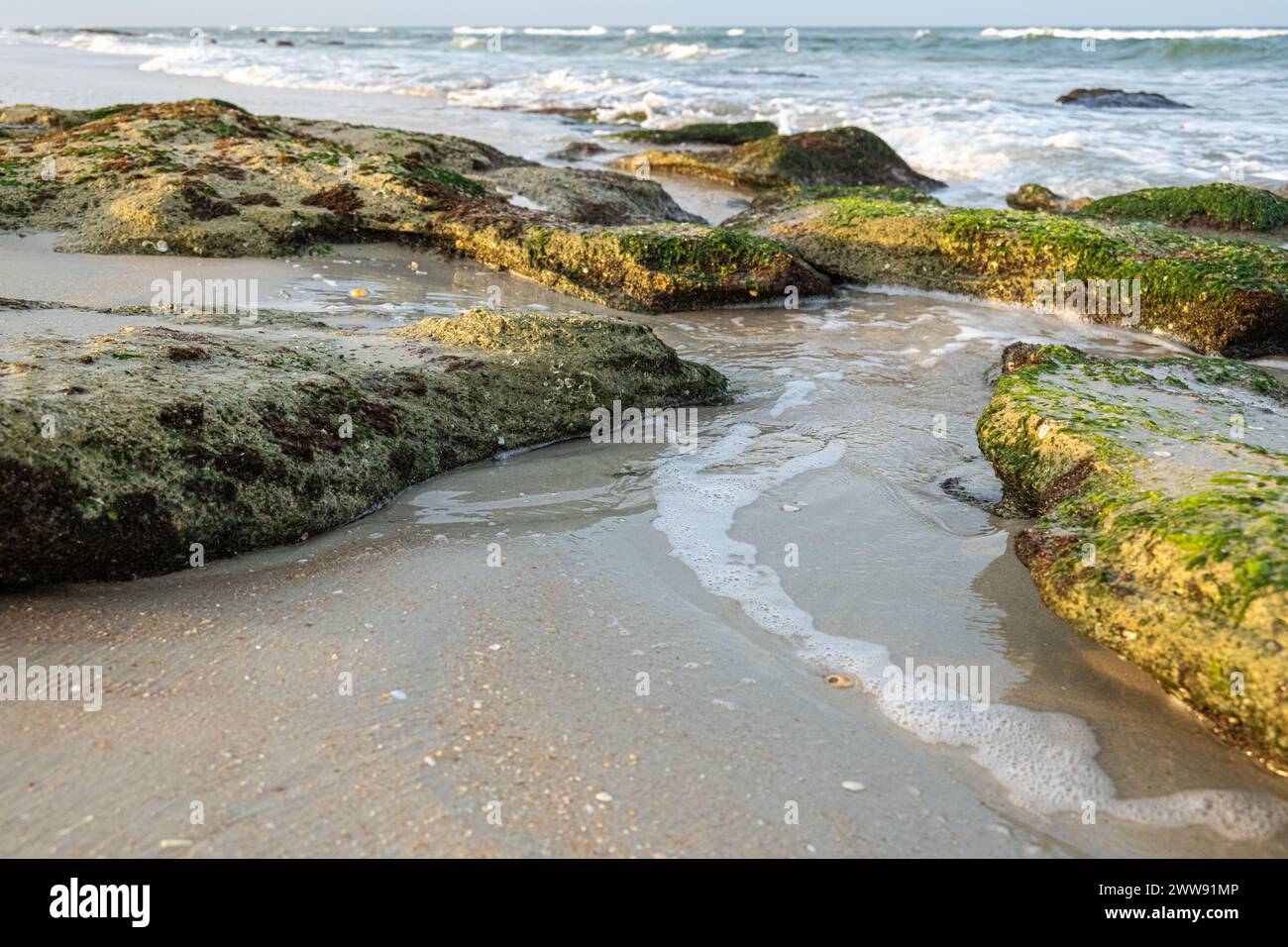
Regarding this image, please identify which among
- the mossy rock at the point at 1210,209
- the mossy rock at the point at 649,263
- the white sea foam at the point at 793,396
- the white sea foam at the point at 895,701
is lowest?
the white sea foam at the point at 895,701

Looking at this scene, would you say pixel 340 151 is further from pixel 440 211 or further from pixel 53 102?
pixel 53 102

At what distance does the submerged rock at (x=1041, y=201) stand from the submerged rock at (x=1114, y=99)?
40.9 feet

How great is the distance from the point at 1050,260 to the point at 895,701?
5.54 meters

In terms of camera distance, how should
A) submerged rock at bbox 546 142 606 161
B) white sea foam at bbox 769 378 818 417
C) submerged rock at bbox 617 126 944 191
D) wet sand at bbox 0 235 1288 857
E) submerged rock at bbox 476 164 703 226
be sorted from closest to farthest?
wet sand at bbox 0 235 1288 857 → white sea foam at bbox 769 378 818 417 → submerged rock at bbox 476 164 703 226 → submerged rock at bbox 617 126 944 191 → submerged rock at bbox 546 142 606 161

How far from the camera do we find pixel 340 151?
329 inches

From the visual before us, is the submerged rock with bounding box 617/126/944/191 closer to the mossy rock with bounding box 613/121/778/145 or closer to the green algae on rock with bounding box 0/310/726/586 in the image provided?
the mossy rock with bounding box 613/121/778/145

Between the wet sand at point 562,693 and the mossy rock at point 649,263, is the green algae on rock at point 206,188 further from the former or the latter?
the wet sand at point 562,693

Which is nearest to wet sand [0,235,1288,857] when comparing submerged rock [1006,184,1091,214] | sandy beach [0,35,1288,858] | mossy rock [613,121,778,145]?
sandy beach [0,35,1288,858]

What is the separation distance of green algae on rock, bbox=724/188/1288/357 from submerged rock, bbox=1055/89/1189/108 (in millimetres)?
16107

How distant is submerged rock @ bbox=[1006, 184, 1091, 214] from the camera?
11.1 meters

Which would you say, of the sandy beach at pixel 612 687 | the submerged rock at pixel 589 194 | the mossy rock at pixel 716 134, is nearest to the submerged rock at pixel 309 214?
the submerged rock at pixel 589 194

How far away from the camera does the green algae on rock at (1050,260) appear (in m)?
6.74
